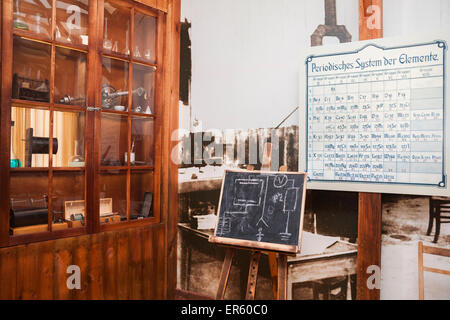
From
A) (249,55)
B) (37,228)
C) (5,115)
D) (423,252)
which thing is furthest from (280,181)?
(5,115)

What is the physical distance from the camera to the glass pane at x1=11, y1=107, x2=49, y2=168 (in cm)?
220

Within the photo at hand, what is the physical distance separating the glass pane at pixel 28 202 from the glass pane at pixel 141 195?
660mm

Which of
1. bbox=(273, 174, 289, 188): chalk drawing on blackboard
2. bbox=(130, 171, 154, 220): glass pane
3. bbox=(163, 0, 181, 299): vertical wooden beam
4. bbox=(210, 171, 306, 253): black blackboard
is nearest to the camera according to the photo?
bbox=(210, 171, 306, 253): black blackboard

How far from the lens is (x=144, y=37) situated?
2.87 metres

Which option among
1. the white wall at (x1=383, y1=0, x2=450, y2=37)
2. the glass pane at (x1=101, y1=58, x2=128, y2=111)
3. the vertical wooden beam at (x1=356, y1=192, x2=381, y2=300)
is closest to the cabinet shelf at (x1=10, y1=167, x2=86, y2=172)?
the glass pane at (x1=101, y1=58, x2=128, y2=111)

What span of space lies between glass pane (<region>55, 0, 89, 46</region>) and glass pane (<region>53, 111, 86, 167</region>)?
514mm

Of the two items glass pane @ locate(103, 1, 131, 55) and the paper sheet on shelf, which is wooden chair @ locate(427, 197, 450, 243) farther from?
glass pane @ locate(103, 1, 131, 55)

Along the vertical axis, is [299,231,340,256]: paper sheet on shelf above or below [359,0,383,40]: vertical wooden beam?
below

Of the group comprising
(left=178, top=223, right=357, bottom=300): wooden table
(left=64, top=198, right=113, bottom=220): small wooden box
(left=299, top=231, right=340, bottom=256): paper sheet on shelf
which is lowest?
(left=178, top=223, right=357, bottom=300): wooden table

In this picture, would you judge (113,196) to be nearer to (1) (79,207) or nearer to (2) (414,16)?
(1) (79,207)

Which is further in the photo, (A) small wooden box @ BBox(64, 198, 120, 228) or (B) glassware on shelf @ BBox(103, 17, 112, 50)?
(B) glassware on shelf @ BBox(103, 17, 112, 50)

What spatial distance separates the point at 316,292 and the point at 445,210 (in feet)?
3.34

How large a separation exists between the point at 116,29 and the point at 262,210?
1743mm
